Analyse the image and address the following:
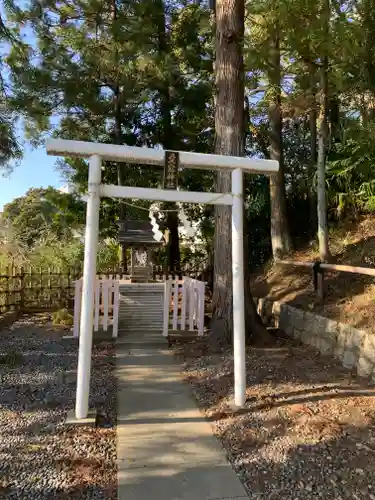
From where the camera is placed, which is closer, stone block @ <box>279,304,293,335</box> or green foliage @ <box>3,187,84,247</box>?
stone block @ <box>279,304,293,335</box>

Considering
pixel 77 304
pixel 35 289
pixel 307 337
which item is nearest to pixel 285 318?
pixel 307 337

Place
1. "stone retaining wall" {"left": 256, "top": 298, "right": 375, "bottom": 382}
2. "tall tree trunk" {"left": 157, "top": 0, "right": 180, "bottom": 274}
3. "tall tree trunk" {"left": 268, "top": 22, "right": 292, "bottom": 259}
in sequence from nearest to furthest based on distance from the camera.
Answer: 1. "stone retaining wall" {"left": 256, "top": 298, "right": 375, "bottom": 382}
2. "tall tree trunk" {"left": 268, "top": 22, "right": 292, "bottom": 259}
3. "tall tree trunk" {"left": 157, "top": 0, "right": 180, "bottom": 274}

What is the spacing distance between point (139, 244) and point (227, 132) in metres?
4.82

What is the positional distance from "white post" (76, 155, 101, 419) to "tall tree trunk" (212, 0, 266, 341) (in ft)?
10.2

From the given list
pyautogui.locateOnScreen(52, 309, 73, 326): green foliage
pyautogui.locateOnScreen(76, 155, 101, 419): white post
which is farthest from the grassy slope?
pyautogui.locateOnScreen(52, 309, 73, 326): green foliage

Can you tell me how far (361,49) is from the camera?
708 centimetres

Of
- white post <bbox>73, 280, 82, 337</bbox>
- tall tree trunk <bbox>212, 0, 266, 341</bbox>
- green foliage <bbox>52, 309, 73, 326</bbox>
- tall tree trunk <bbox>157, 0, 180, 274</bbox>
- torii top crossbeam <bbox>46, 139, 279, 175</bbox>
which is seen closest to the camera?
torii top crossbeam <bbox>46, 139, 279, 175</bbox>

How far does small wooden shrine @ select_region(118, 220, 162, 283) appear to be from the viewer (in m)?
10.8

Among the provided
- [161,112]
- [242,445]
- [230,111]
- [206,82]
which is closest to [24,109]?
[161,112]

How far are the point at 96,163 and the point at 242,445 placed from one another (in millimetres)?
2641

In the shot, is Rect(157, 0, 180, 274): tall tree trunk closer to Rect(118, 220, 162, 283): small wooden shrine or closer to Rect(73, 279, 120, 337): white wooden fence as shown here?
Rect(118, 220, 162, 283): small wooden shrine

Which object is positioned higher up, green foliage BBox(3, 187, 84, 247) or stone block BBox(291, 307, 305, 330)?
green foliage BBox(3, 187, 84, 247)

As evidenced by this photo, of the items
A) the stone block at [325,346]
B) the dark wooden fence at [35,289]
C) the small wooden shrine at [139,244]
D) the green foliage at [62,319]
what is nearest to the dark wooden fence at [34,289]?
the dark wooden fence at [35,289]

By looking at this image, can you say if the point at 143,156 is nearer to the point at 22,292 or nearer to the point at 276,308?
the point at 276,308
